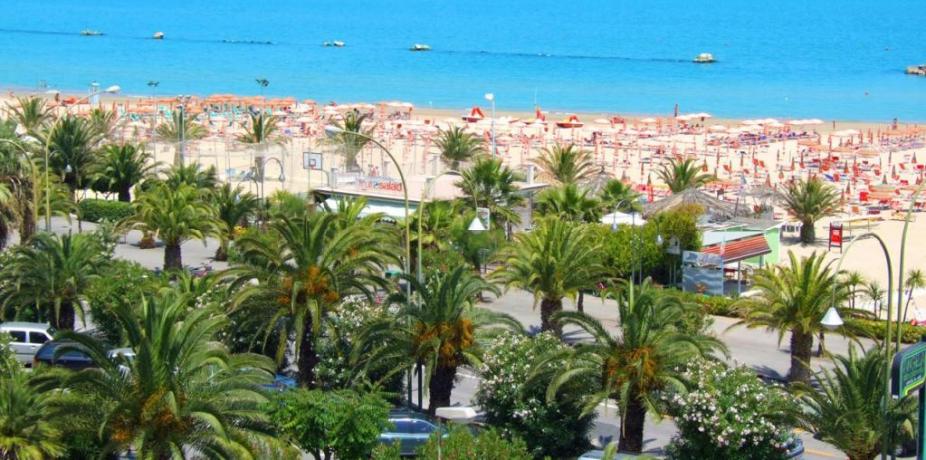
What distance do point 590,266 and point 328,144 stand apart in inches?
779

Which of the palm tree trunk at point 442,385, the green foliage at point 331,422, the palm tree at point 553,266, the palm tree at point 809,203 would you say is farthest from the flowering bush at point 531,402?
the palm tree at point 809,203

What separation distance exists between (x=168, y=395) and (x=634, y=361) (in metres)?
7.47

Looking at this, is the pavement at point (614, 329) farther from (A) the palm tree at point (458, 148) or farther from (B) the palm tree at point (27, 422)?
(A) the palm tree at point (458, 148)

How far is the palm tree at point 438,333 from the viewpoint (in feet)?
74.9

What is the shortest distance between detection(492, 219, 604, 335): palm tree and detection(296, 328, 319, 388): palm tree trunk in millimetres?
5523

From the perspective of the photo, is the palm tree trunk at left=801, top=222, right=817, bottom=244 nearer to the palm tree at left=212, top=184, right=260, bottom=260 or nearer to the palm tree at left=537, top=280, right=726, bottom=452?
the palm tree at left=212, top=184, right=260, bottom=260

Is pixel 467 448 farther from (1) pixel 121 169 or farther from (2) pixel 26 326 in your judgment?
(1) pixel 121 169

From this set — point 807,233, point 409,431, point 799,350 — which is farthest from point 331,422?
point 807,233

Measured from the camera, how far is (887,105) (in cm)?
10338

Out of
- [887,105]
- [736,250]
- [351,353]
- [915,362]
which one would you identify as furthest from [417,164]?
[887,105]

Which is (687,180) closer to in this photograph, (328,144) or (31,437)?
(328,144)

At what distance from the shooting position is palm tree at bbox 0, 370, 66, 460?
1816 cm

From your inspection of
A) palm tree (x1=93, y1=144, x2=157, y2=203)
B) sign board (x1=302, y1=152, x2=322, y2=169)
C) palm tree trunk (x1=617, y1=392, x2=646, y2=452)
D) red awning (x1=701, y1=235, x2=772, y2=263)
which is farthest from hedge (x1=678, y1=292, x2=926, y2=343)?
palm tree (x1=93, y1=144, x2=157, y2=203)

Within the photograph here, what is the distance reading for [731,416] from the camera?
20719 mm
